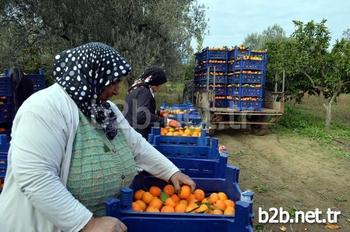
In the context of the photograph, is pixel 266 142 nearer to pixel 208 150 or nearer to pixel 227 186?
pixel 208 150

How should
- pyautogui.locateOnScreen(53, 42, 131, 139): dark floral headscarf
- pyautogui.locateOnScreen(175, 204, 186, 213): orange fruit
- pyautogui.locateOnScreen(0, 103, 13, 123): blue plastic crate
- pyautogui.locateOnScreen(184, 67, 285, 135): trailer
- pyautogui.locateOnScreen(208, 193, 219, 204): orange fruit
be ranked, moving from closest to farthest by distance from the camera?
pyautogui.locateOnScreen(53, 42, 131, 139): dark floral headscarf → pyautogui.locateOnScreen(175, 204, 186, 213): orange fruit → pyautogui.locateOnScreen(208, 193, 219, 204): orange fruit → pyautogui.locateOnScreen(0, 103, 13, 123): blue plastic crate → pyautogui.locateOnScreen(184, 67, 285, 135): trailer

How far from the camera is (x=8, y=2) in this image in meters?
13.3

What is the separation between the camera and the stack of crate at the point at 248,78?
13.1 meters

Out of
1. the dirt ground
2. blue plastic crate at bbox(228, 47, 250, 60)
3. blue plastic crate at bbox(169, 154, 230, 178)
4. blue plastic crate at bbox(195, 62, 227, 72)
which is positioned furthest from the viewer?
blue plastic crate at bbox(195, 62, 227, 72)

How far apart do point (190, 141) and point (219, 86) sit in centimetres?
991

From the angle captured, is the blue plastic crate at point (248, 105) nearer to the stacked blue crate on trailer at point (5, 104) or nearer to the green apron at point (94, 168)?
the stacked blue crate on trailer at point (5, 104)

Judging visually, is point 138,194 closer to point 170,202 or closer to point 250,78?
point 170,202

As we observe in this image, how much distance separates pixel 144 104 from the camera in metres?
5.45

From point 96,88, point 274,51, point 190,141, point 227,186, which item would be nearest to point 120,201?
point 96,88

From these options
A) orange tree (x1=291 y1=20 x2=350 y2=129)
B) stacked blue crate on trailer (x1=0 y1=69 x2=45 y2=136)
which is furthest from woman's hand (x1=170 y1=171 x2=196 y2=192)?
orange tree (x1=291 y1=20 x2=350 y2=129)

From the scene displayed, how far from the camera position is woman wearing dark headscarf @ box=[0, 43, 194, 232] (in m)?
1.76

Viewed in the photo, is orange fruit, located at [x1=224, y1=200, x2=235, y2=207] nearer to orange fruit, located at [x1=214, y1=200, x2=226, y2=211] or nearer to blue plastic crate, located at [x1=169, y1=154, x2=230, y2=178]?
orange fruit, located at [x1=214, y1=200, x2=226, y2=211]

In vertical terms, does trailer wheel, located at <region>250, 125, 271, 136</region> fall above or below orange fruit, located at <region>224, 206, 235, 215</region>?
below

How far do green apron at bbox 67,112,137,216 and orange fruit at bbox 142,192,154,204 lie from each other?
353mm
